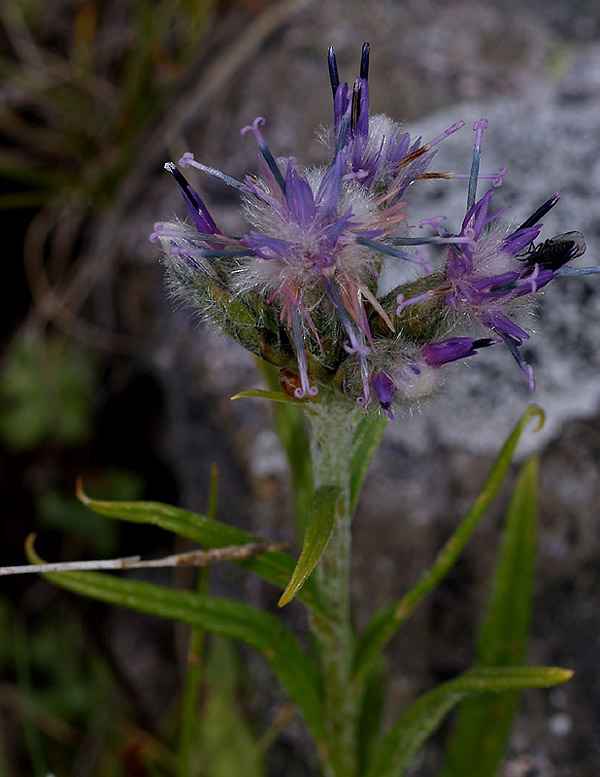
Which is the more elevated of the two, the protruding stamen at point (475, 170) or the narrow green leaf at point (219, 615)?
the protruding stamen at point (475, 170)

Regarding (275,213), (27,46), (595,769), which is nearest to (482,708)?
(595,769)

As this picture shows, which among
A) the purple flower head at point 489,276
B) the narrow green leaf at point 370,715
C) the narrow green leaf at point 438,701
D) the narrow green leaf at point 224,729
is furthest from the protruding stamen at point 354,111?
the narrow green leaf at point 224,729

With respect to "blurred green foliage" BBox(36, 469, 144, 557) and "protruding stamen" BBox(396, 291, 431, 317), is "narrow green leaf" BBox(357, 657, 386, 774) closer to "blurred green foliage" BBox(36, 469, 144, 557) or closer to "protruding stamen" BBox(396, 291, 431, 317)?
"protruding stamen" BBox(396, 291, 431, 317)

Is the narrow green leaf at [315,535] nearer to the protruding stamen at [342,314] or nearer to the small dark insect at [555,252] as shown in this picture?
the protruding stamen at [342,314]

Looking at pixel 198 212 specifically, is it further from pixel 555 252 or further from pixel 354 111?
pixel 555 252

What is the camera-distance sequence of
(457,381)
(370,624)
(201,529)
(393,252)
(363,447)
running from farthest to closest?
1. (457,381)
2. (370,624)
3. (363,447)
4. (201,529)
5. (393,252)

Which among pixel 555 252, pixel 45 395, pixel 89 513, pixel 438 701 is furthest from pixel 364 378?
pixel 45 395

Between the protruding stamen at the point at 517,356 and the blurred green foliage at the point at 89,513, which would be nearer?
the protruding stamen at the point at 517,356

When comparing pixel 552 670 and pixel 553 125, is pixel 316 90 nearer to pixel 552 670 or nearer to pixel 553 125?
pixel 553 125
